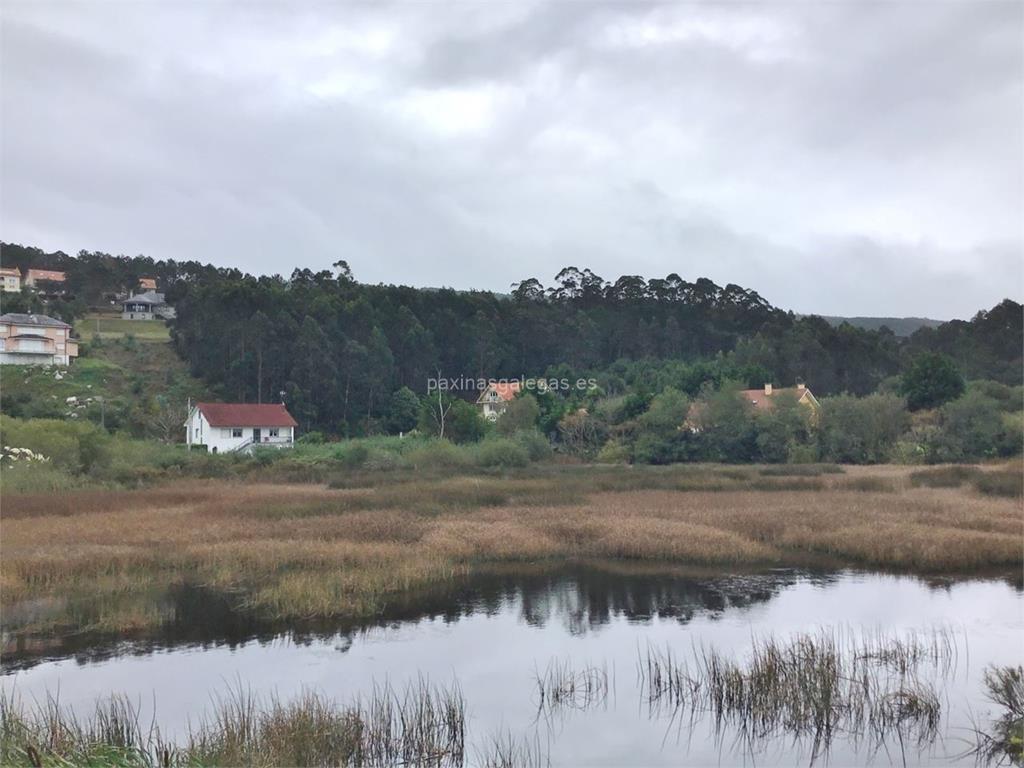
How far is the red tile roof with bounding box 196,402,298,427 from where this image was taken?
5441cm

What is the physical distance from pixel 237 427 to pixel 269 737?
1855 inches

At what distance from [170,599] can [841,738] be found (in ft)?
43.9

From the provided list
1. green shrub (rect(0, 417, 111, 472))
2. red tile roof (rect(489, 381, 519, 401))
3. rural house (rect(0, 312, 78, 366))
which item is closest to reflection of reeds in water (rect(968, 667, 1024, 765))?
green shrub (rect(0, 417, 111, 472))

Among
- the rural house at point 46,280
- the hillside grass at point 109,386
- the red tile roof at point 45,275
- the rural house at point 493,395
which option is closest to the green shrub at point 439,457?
the hillside grass at point 109,386

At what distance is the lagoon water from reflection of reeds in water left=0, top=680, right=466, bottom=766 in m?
0.67

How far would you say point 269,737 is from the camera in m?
9.59

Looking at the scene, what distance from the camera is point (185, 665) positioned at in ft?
47.4

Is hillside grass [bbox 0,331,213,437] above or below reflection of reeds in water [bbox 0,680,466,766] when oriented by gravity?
above

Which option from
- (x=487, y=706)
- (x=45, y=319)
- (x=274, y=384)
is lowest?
(x=487, y=706)

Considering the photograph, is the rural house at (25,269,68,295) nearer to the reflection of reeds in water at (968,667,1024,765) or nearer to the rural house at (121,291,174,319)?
the rural house at (121,291,174,319)

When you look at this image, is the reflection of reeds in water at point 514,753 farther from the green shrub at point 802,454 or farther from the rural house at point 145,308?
the rural house at point 145,308

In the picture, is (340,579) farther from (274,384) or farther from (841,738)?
(274,384)

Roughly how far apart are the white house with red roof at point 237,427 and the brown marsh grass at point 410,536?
1914 centimetres

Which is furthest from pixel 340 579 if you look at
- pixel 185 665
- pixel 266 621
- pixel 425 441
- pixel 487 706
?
pixel 425 441
